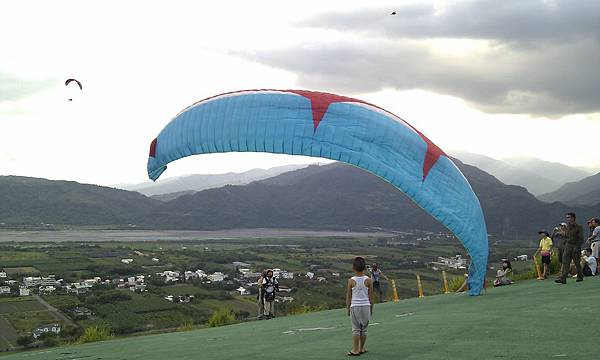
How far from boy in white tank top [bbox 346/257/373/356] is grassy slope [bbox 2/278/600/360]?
25cm

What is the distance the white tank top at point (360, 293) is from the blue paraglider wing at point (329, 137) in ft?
8.57

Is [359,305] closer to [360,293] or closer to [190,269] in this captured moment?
[360,293]

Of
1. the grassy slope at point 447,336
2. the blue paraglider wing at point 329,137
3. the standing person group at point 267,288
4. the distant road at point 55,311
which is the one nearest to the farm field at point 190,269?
the distant road at point 55,311

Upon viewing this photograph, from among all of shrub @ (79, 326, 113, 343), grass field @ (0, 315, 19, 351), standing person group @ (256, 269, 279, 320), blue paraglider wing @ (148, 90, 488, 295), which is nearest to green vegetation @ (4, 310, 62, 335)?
grass field @ (0, 315, 19, 351)

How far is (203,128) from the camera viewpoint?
418 inches

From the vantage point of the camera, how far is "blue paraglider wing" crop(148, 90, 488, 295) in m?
9.88

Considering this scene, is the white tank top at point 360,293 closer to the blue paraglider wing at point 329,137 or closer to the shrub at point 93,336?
the blue paraglider wing at point 329,137

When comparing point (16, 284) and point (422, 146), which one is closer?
point (422, 146)

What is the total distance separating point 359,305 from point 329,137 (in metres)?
3.58

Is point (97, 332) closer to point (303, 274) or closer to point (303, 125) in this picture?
point (303, 125)

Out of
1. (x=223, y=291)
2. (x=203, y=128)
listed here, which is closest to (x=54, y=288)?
(x=223, y=291)

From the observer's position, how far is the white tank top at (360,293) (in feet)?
24.5

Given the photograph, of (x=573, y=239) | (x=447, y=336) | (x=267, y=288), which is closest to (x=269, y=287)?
(x=267, y=288)

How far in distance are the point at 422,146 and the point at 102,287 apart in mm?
58052
